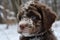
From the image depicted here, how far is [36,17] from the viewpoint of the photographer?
201 inches

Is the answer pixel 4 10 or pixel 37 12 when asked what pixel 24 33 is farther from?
pixel 4 10

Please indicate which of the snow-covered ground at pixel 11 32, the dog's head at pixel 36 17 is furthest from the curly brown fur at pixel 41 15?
the snow-covered ground at pixel 11 32

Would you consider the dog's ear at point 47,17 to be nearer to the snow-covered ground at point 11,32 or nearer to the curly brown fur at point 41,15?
the curly brown fur at point 41,15

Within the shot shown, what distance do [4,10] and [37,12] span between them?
724 centimetres

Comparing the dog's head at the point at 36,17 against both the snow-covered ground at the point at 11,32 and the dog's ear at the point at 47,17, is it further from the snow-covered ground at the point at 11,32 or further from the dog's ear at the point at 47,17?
the snow-covered ground at the point at 11,32

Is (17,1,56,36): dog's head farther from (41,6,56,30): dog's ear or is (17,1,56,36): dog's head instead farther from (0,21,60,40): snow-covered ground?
(0,21,60,40): snow-covered ground

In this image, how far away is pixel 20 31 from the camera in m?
4.96

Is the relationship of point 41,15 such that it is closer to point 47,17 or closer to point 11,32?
point 47,17

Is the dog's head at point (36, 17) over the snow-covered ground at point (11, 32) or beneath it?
over

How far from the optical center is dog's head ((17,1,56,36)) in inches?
200

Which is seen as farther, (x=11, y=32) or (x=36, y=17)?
(x=11, y=32)

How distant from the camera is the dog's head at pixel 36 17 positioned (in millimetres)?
5082

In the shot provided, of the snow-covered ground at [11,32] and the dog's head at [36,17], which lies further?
the snow-covered ground at [11,32]

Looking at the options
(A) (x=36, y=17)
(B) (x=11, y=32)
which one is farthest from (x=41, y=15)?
(B) (x=11, y=32)
